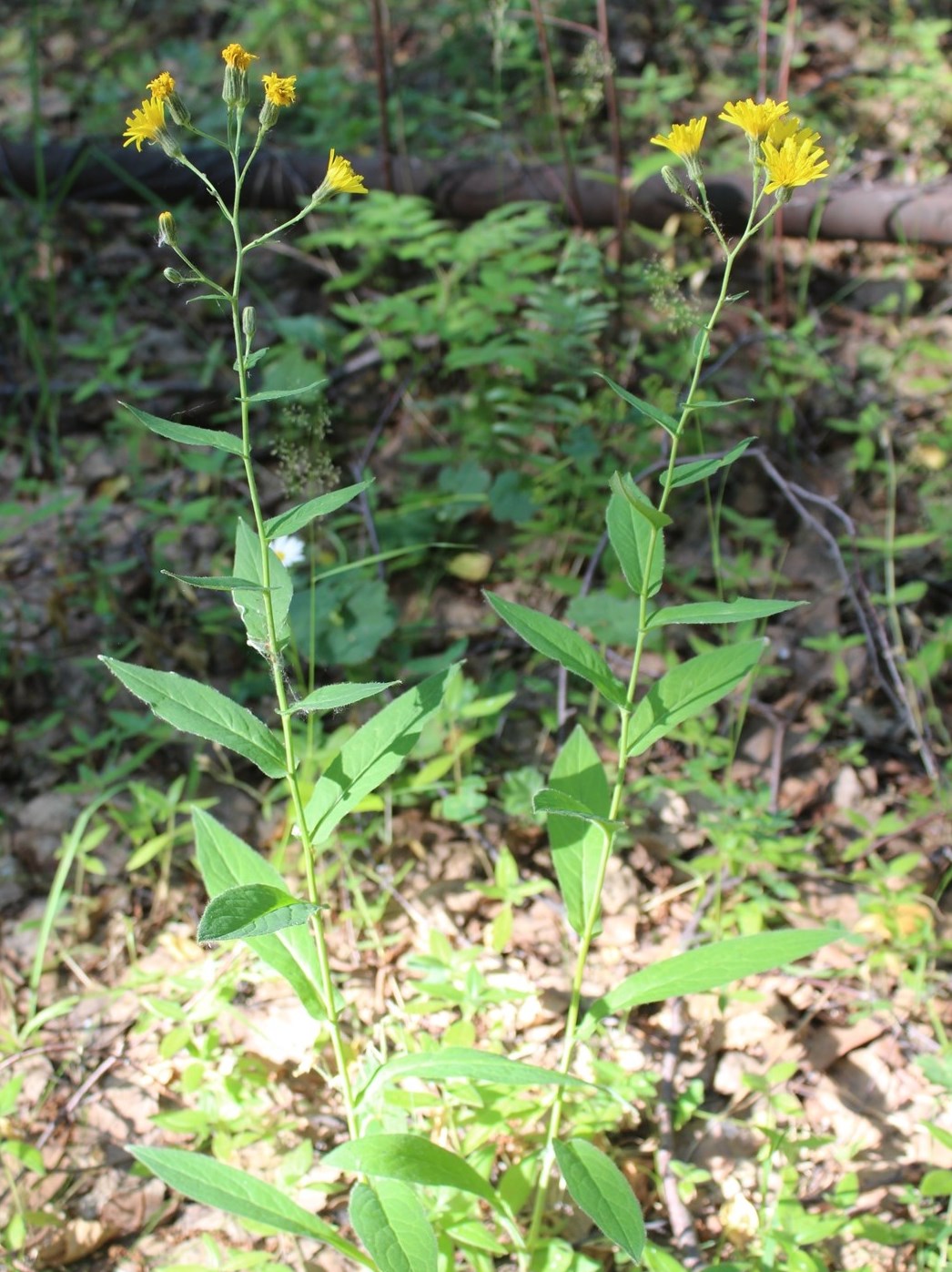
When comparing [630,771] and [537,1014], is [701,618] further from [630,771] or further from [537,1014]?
[630,771]

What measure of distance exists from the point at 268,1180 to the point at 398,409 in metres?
2.41

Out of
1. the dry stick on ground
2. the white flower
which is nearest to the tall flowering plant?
the white flower

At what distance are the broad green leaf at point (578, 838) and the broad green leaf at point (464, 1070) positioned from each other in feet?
0.86

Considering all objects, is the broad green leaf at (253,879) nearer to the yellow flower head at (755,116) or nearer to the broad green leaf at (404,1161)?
the broad green leaf at (404,1161)

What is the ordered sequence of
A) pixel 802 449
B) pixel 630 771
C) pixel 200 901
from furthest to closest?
pixel 802 449
pixel 630 771
pixel 200 901

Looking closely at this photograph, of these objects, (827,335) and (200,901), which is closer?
(200,901)

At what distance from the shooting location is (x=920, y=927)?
2.10m

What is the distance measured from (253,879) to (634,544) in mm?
748

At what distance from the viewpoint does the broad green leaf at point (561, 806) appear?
121cm

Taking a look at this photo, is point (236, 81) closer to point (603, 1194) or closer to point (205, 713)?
point (205, 713)

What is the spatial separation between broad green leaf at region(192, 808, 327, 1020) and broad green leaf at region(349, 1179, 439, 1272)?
0.25 m

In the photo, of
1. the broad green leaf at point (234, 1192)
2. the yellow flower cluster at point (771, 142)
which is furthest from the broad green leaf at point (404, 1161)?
the yellow flower cluster at point (771, 142)

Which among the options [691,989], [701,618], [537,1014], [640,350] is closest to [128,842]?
[537,1014]

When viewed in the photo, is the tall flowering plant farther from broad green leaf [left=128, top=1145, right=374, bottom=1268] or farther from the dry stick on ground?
the dry stick on ground
